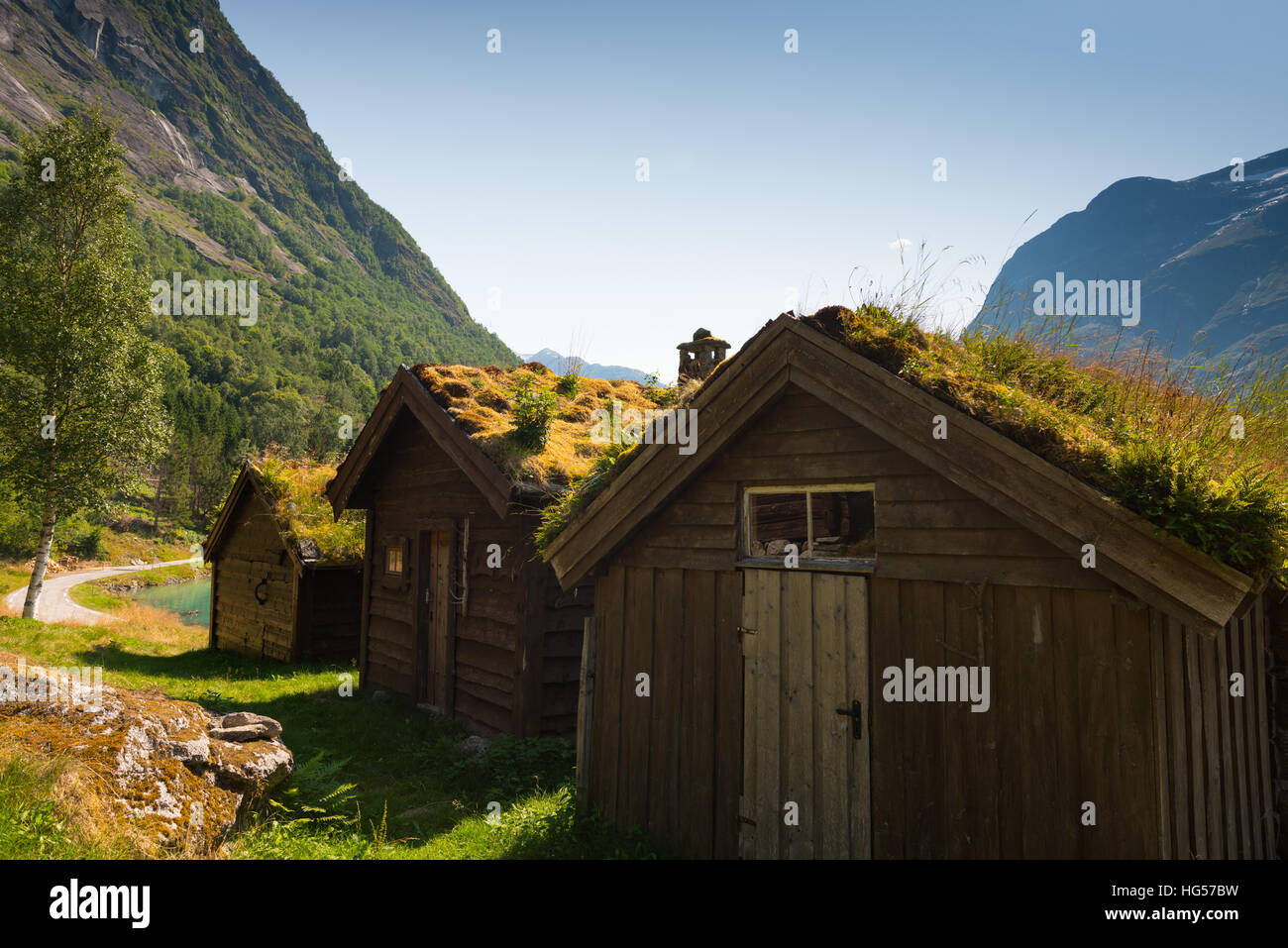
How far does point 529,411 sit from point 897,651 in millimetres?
5954

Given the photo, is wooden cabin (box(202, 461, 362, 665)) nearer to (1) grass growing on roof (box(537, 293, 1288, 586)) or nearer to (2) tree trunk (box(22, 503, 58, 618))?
(2) tree trunk (box(22, 503, 58, 618))

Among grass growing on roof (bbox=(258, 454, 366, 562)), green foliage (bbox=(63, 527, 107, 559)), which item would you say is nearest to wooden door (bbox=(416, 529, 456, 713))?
grass growing on roof (bbox=(258, 454, 366, 562))

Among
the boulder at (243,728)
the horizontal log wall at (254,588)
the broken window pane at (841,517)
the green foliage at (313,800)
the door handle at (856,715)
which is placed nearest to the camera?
the door handle at (856,715)

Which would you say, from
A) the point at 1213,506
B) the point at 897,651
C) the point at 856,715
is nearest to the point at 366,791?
the point at 856,715

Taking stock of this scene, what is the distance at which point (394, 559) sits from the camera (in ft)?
38.8

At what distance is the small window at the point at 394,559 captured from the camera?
11.6 m

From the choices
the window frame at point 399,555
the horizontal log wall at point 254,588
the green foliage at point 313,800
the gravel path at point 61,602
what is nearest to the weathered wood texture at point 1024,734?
the green foliage at point 313,800

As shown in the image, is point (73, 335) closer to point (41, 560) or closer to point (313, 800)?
point (41, 560)

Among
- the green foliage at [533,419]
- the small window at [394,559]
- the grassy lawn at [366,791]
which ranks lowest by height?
the grassy lawn at [366,791]

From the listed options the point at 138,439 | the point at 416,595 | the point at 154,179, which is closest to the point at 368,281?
the point at 154,179

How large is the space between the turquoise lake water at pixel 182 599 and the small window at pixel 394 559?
2166 centimetres

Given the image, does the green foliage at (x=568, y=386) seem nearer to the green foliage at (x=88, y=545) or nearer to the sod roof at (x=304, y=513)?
the sod roof at (x=304, y=513)

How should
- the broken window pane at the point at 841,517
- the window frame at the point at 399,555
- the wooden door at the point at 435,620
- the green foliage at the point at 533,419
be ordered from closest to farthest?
the broken window pane at the point at 841,517, the green foliage at the point at 533,419, the wooden door at the point at 435,620, the window frame at the point at 399,555

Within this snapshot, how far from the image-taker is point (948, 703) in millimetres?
4199
